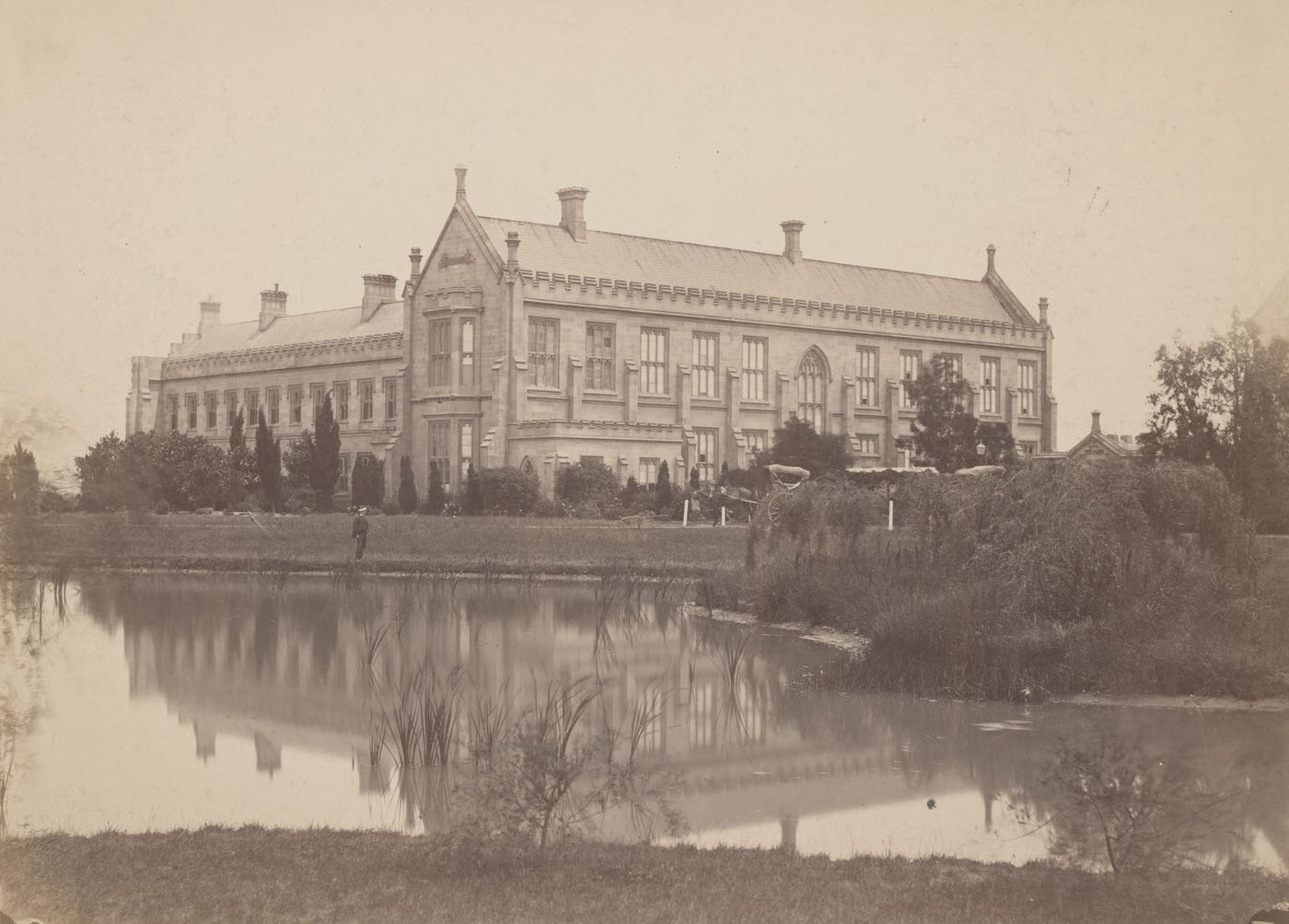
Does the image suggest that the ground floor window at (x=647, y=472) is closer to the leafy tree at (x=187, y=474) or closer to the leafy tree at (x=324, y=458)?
the leafy tree at (x=324, y=458)

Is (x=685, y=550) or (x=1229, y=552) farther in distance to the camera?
(x=685, y=550)

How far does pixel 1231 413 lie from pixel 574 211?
3265 cm

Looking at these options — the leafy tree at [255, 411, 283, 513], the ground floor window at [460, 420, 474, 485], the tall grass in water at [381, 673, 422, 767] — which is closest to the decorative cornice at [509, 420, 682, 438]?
the ground floor window at [460, 420, 474, 485]

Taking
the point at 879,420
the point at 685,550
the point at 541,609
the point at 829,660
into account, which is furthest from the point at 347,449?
the point at 829,660

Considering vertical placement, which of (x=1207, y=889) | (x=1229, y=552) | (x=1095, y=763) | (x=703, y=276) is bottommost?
(x=1207, y=889)

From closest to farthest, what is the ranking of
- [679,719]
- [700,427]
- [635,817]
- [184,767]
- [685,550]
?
[635,817] → [184,767] → [679,719] → [685,550] → [700,427]

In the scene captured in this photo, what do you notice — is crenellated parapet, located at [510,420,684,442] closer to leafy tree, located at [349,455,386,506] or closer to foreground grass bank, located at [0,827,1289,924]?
leafy tree, located at [349,455,386,506]

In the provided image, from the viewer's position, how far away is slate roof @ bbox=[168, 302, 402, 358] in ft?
176

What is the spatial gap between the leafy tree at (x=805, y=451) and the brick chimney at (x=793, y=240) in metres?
8.53

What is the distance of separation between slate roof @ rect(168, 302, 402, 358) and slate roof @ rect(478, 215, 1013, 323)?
23.7 ft

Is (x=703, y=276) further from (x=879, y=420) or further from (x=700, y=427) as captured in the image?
(x=879, y=420)

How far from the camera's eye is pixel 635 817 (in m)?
8.74

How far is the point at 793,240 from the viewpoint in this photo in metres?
50.7

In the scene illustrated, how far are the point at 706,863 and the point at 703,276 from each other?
40.9 m
